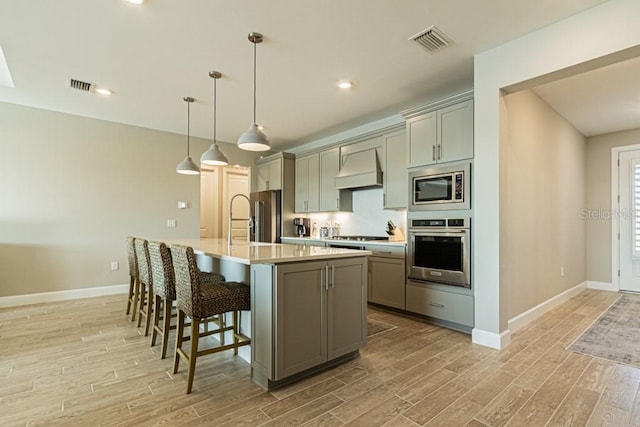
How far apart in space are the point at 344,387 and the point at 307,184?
4.01m

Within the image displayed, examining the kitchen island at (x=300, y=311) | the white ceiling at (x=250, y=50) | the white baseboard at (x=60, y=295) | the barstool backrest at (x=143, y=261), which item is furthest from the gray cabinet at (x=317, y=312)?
the white baseboard at (x=60, y=295)

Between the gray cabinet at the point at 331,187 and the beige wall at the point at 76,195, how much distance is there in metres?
2.50

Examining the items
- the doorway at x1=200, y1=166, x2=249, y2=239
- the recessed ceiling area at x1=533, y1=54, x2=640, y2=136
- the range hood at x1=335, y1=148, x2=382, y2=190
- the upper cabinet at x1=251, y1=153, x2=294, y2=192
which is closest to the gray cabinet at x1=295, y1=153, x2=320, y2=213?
the upper cabinet at x1=251, y1=153, x2=294, y2=192

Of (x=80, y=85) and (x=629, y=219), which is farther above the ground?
(x=80, y=85)

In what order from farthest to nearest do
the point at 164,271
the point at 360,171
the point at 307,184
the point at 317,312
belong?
the point at 307,184 < the point at 360,171 < the point at 164,271 < the point at 317,312

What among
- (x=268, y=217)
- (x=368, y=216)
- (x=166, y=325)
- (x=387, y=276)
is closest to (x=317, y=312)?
(x=166, y=325)

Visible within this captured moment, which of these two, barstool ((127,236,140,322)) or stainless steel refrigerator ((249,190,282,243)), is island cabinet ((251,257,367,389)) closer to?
barstool ((127,236,140,322))

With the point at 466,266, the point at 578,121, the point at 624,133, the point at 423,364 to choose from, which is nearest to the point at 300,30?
the point at 466,266

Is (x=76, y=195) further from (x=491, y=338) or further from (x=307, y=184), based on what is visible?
(x=491, y=338)

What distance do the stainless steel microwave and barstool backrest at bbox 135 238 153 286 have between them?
2.85 m

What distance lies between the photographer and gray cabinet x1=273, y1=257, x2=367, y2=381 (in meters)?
2.16

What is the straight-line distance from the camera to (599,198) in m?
5.36

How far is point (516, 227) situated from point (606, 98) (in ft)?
7.22

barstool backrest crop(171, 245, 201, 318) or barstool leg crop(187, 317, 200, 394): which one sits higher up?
barstool backrest crop(171, 245, 201, 318)
